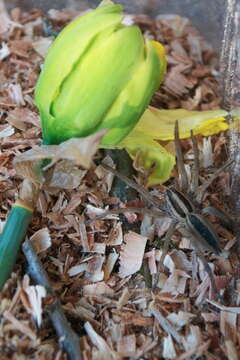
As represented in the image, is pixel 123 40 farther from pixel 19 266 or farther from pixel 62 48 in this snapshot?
pixel 19 266

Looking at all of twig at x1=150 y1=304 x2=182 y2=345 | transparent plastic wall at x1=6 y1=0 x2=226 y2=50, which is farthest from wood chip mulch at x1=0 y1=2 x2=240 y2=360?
transparent plastic wall at x1=6 y1=0 x2=226 y2=50

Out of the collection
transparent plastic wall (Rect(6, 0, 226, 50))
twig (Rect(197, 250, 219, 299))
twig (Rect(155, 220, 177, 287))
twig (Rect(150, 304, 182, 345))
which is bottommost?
twig (Rect(150, 304, 182, 345))

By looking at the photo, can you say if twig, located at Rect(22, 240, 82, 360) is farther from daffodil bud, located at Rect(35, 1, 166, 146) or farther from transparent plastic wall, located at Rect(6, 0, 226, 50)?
transparent plastic wall, located at Rect(6, 0, 226, 50)

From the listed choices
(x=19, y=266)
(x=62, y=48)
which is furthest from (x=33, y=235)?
(x=62, y=48)

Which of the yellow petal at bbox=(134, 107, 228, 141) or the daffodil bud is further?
the yellow petal at bbox=(134, 107, 228, 141)

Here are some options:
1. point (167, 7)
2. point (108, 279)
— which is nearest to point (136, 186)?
point (108, 279)
